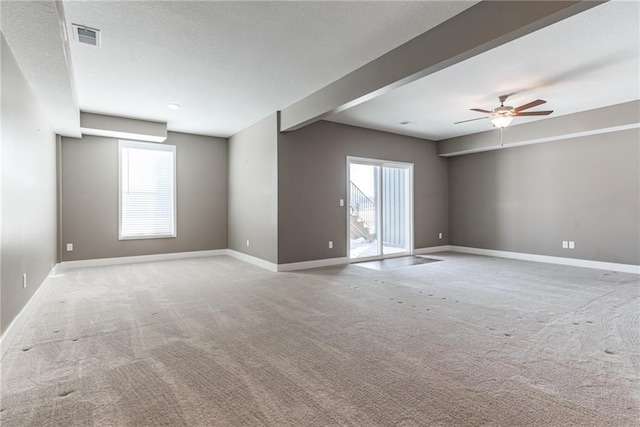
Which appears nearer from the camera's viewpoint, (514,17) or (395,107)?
(514,17)

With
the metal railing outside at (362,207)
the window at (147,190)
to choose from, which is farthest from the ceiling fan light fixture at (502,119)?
the window at (147,190)

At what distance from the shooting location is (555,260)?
6.50 meters

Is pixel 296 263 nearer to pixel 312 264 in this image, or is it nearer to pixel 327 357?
pixel 312 264

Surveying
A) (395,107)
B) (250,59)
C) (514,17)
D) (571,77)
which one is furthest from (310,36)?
(571,77)

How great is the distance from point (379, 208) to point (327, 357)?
4940 mm

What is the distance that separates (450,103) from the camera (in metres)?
5.19

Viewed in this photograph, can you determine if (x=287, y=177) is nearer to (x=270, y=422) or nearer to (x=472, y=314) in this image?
(x=472, y=314)

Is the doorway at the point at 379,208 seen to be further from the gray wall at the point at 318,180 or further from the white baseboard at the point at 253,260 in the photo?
the white baseboard at the point at 253,260

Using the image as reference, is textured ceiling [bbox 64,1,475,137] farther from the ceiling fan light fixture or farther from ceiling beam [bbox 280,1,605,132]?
the ceiling fan light fixture

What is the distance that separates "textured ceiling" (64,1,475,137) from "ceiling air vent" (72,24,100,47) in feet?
0.20

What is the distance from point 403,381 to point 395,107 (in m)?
4.37

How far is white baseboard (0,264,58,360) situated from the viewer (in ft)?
8.49

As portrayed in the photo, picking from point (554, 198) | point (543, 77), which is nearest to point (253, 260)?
point (543, 77)

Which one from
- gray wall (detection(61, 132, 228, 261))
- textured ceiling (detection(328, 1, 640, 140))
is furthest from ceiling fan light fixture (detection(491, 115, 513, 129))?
gray wall (detection(61, 132, 228, 261))
